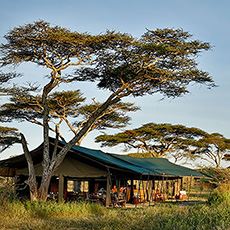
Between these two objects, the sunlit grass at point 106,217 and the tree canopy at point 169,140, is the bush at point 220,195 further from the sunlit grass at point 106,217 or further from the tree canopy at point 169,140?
the tree canopy at point 169,140

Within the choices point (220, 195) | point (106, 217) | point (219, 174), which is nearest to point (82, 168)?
point (219, 174)

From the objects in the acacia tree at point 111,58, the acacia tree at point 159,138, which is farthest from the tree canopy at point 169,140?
the acacia tree at point 111,58

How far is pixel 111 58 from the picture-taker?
18969 millimetres

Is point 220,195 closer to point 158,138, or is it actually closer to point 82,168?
point 82,168

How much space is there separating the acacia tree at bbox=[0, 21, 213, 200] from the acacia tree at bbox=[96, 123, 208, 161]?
1647 centimetres

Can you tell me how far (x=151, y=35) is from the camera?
59.9 ft

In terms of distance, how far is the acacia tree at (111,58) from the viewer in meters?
17.8

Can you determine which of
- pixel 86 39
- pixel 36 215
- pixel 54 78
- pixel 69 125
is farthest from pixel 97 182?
pixel 36 215

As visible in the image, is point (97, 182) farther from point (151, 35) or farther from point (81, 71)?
point (151, 35)

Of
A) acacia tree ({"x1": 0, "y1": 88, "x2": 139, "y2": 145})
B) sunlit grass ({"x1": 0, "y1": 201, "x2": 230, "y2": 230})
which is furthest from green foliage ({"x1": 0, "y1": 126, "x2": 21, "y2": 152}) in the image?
sunlit grass ({"x1": 0, "y1": 201, "x2": 230, "y2": 230})

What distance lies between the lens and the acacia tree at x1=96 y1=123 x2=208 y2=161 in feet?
122

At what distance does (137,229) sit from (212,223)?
1569 mm

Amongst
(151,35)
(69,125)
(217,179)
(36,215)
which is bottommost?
(36,215)

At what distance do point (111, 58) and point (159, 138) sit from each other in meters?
19.6
